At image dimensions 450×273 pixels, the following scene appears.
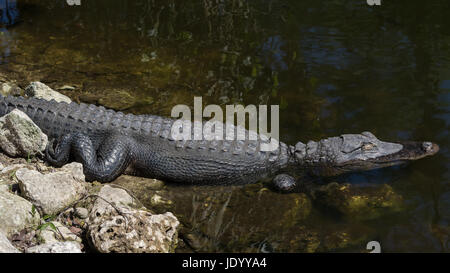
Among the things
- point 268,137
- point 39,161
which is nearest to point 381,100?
point 268,137

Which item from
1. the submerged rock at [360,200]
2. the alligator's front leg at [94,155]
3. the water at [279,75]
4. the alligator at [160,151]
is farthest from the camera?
the alligator at [160,151]

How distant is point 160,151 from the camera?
530 cm

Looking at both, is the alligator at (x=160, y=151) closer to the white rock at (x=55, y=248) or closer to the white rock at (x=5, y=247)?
the white rock at (x=55, y=248)

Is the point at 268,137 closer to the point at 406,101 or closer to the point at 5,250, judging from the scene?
the point at 406,101

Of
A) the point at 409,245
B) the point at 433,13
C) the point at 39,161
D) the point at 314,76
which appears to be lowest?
the point at 409,245

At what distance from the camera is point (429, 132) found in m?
5.97

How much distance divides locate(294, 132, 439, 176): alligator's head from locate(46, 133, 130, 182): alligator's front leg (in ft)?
6.67

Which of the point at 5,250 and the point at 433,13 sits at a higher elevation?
the point at 433,13

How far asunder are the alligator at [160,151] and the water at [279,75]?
19 centimetres

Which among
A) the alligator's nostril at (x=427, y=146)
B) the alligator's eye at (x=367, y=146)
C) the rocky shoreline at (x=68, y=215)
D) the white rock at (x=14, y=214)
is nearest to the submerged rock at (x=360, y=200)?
the alligator's eye at (x=367, y=146)

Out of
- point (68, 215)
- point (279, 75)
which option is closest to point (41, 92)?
point (68, 215)

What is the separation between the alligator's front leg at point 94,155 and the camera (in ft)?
16.7

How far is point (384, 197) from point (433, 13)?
5904mm

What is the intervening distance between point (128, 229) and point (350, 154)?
2908 mm
